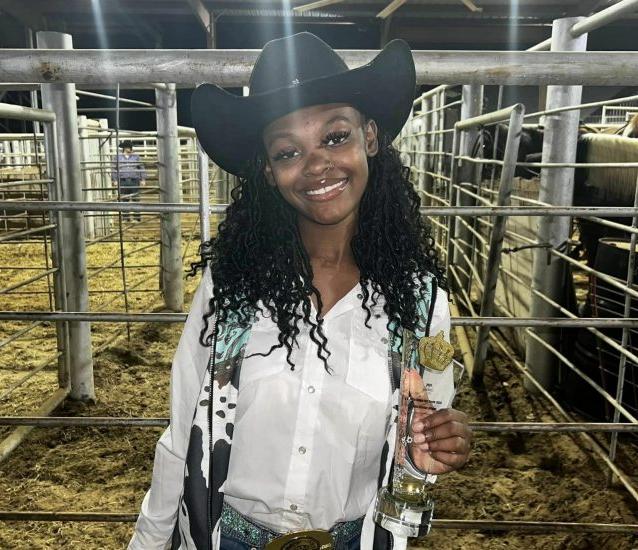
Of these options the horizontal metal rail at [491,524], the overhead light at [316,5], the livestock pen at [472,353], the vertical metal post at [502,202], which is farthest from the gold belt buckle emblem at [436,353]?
the overhead light at [316,5]

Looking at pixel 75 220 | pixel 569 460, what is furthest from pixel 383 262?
pixel 75 220

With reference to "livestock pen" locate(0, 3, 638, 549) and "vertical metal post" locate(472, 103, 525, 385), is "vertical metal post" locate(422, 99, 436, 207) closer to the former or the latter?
"livestock pen" locate(0, 3, 638, 549)

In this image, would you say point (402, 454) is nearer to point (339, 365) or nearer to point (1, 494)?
point (339, 365)

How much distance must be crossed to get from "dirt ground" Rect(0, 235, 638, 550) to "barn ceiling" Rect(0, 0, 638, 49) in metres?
4.24

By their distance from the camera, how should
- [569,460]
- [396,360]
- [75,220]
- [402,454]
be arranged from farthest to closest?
1. [75,220]
2. [569,460]
3. [396,360]
4. [402,454]

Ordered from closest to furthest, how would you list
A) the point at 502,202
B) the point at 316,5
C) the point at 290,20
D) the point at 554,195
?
the point at 554,195, the point at 502,202, the point at 316,5, the point at 290,20

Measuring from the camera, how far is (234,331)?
3.77 feet

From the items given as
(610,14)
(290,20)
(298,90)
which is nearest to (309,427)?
(298,90)

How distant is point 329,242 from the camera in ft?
4.18

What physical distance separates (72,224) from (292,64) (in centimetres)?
261

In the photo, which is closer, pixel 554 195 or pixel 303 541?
pixel 303 541

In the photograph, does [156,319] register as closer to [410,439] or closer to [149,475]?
[410,439]

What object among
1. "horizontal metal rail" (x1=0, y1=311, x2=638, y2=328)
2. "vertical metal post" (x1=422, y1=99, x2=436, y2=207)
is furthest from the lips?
"vertical metal post" (x1=422, y1=99, x2=436, y2=207)

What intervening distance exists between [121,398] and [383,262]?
3.07 metres
